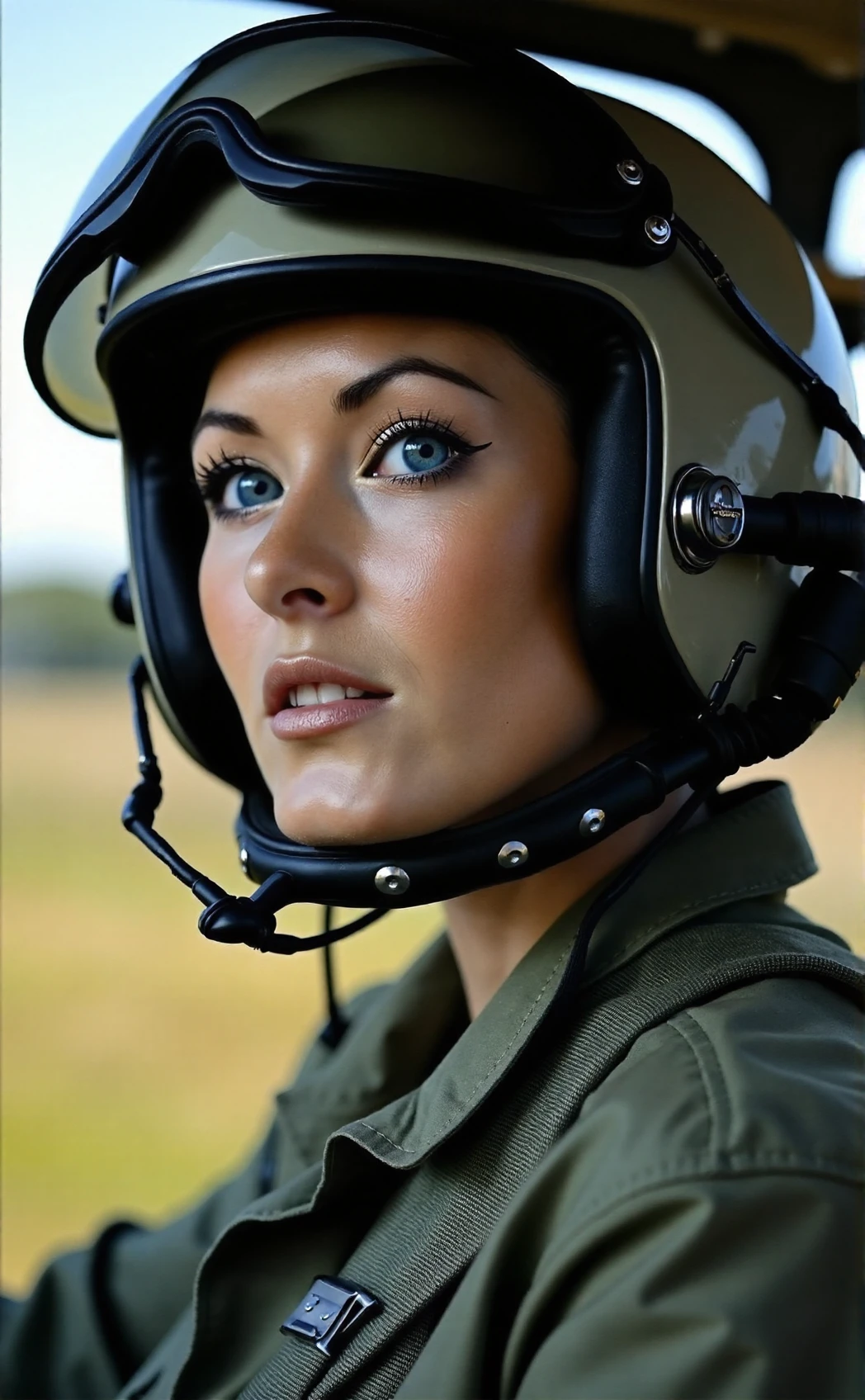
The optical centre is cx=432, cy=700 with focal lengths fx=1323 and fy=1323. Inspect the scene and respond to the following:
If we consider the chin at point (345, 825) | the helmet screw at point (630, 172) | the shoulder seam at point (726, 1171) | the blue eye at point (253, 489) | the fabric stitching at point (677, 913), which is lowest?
the shoulder seam at point (726, 1171)

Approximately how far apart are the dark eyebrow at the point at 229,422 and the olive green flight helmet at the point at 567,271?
0.06m

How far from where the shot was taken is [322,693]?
1.05 m

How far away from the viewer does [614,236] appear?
3.28 ft

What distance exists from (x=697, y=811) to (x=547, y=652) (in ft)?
0.85

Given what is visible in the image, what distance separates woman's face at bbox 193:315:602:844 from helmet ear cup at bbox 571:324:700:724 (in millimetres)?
26

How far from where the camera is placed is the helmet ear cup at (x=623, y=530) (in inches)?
39.8

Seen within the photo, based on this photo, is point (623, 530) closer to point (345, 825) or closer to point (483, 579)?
point (483, 579)

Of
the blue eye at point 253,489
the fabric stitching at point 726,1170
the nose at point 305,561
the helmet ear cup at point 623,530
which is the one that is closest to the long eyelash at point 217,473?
the blue eye at point 253,489

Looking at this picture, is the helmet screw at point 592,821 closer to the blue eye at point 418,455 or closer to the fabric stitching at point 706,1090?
the fabric stitching at point 706,1090

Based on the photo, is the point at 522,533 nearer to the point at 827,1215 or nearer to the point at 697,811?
the point at 697,811

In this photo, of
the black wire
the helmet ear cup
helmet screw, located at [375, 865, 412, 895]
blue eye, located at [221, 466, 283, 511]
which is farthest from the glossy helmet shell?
the black wire

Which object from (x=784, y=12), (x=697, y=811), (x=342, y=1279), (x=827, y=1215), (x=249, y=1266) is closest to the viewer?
(x=827, y=1215)

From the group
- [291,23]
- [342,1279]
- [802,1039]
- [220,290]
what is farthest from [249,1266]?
[291,23]

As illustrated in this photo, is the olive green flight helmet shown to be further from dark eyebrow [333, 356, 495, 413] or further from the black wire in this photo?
the black wire
